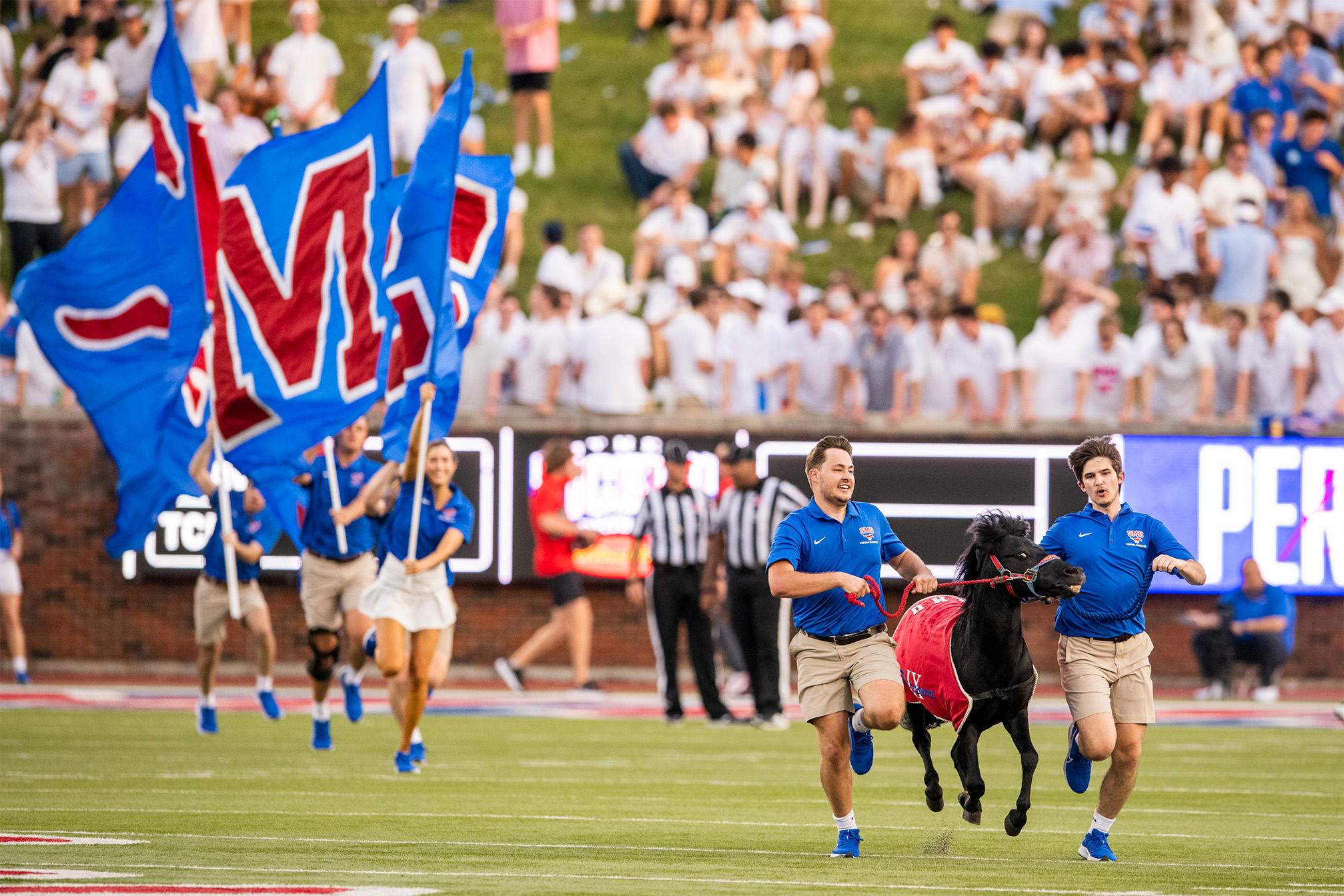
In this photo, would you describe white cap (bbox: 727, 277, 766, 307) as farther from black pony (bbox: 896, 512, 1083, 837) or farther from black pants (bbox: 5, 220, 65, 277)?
black pony (bbox: 896, 512, 1083, 837)

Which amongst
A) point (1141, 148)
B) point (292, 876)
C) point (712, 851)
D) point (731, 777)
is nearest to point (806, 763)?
point (731, 777)

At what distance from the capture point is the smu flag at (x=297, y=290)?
13875mm

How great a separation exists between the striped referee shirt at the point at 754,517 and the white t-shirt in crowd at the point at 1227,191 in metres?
8.39

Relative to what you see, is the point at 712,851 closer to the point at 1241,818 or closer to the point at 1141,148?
the point at 1241,818

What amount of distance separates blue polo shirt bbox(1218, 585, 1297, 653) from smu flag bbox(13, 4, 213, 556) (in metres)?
11.0

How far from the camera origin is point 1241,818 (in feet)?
35.8

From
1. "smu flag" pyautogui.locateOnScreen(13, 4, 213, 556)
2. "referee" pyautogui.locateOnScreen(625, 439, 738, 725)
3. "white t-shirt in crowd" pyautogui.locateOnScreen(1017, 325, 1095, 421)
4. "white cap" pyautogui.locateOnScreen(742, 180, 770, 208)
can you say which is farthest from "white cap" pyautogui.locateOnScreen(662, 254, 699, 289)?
"smu flag" pyautogui.locateOnScreen(13, 4, 213, 556)

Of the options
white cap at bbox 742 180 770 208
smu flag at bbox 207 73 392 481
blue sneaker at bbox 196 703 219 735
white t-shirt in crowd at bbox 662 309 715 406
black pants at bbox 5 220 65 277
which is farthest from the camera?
white cap at bbox 742 180 770 208

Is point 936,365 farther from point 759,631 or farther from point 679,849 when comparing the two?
point 679,849

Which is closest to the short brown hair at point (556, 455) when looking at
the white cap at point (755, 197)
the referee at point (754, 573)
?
the referee at point (754, 573)

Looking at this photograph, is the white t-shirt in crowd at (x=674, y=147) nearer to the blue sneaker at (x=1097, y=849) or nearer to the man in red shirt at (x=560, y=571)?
the man in red shirt at (x=560, y=571)

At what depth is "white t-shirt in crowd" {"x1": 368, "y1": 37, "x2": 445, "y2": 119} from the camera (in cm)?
2367

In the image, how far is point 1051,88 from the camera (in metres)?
25.1

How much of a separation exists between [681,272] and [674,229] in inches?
34.4
